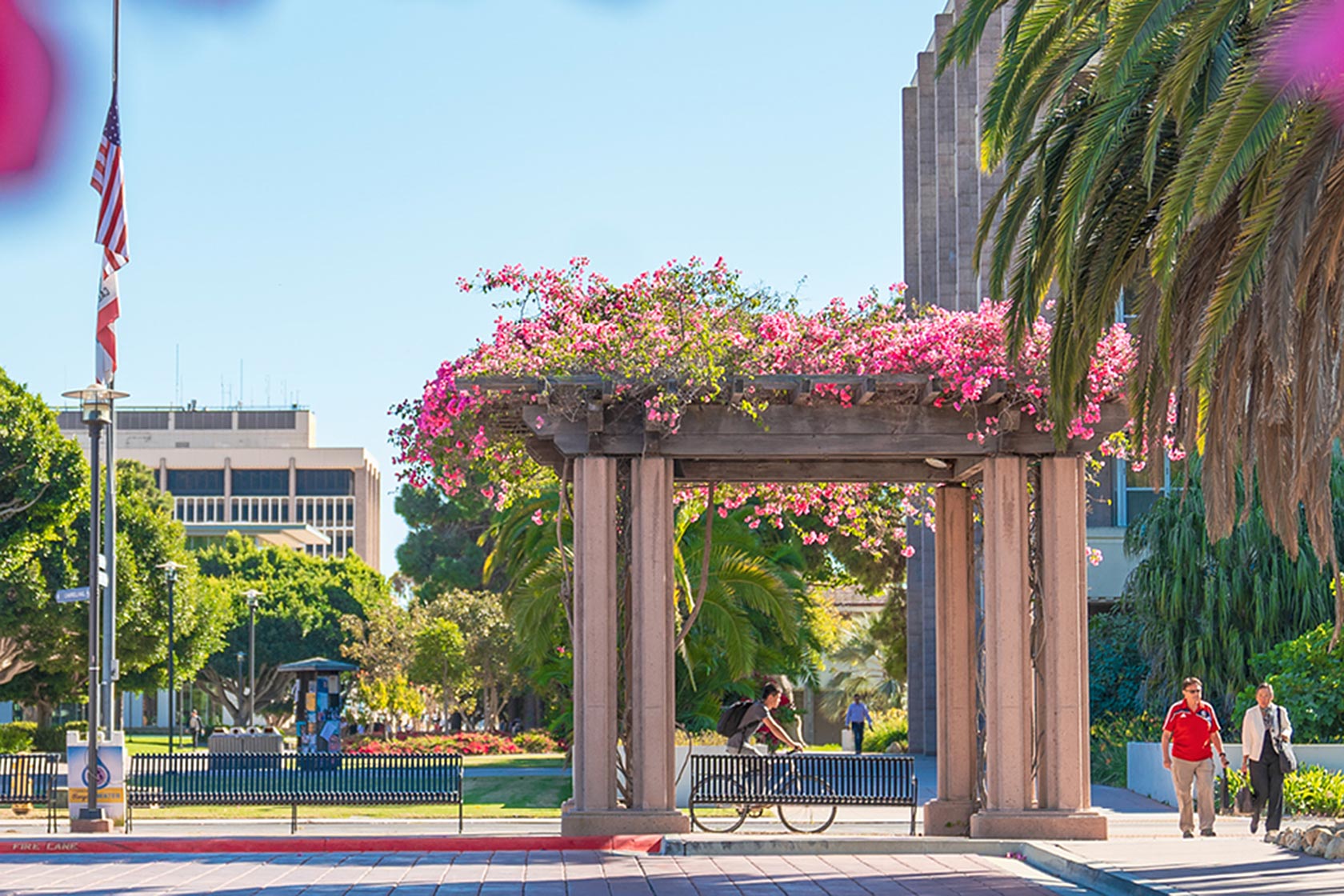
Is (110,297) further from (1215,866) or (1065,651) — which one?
(1215,866)

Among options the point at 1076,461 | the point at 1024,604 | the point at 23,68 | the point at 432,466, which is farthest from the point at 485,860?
the point at 23,68

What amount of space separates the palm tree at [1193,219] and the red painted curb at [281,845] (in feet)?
25.0

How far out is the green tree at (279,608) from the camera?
97.2 meters

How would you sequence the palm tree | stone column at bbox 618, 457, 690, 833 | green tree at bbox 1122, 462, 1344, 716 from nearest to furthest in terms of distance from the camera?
the palm tree
stone column at bbox 618, 457, 690, 833
green tree at bbox 1122, 462, 1344, 716

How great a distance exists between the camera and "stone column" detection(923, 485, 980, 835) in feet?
65.2

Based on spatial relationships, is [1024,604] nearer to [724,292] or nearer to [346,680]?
[724,292]

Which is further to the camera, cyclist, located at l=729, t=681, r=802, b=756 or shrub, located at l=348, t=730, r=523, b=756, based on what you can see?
shrub, located at l=348, t=730, r=523, b=756

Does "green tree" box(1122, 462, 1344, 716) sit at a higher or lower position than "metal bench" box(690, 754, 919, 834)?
higher

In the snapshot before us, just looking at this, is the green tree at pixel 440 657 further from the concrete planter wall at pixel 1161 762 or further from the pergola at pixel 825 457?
the pergola at pixel 825 457

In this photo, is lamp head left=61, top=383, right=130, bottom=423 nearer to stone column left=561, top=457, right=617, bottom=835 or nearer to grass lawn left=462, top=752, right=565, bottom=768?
stone column left=561, top=457, right=617, bottom=835

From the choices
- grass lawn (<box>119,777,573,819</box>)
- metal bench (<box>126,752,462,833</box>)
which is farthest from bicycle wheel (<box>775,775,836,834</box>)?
grass lawn (<box>119,777,573,819</box>)

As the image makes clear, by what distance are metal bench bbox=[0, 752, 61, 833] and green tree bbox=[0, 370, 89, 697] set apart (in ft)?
75.6

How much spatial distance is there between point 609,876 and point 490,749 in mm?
36953

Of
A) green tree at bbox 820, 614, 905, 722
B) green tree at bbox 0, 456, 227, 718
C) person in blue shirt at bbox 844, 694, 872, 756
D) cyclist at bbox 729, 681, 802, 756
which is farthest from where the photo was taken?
green tree at bbox 820, 614, 905, 722
